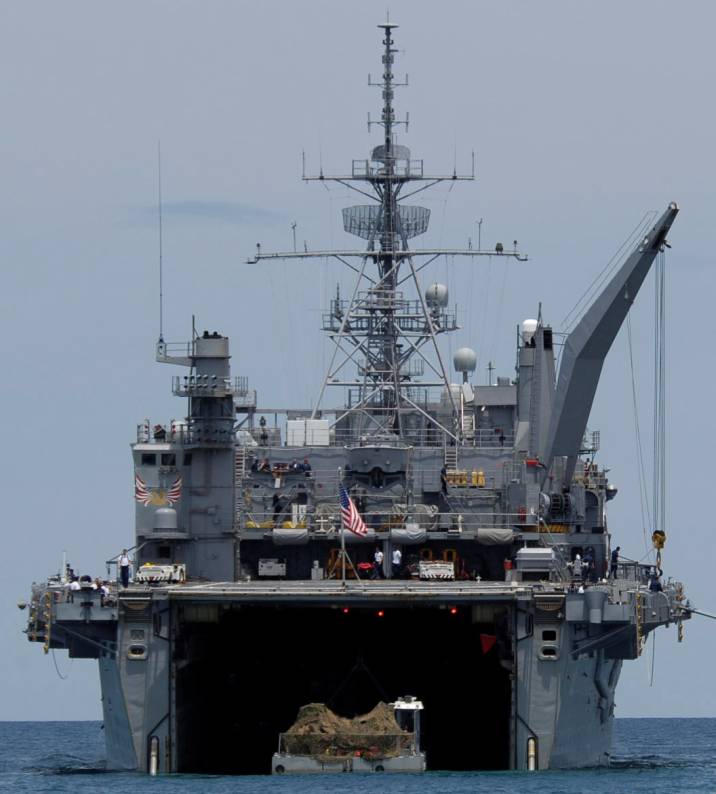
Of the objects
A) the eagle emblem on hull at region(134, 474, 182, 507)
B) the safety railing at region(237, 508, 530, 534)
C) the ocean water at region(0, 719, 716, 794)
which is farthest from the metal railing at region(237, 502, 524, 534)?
the ocean water at region(0, 719, 716, 794)

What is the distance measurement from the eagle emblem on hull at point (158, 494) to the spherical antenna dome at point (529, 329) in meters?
11.1

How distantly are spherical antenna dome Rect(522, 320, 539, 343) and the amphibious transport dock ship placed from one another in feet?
0.20

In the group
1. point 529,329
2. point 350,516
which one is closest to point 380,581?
point 350,516

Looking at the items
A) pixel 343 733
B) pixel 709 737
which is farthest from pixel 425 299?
pixel 709 737

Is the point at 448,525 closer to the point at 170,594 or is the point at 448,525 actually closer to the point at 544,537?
the point at 544,537

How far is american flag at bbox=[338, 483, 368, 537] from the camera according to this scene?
5338cm

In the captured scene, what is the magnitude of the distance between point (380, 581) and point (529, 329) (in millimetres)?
A: 11015

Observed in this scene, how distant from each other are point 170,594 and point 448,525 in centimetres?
923

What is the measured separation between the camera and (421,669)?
5838 cm

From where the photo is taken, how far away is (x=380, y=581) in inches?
2127

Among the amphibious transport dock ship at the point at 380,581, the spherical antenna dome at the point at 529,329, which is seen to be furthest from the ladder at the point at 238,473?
the spherical antenna dome at the point at 529,329

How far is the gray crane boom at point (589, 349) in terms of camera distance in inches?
2046

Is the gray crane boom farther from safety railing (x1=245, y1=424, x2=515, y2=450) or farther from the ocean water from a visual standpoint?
the ocean water

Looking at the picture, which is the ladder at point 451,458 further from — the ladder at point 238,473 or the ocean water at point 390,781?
the ocean water at point 390,781
